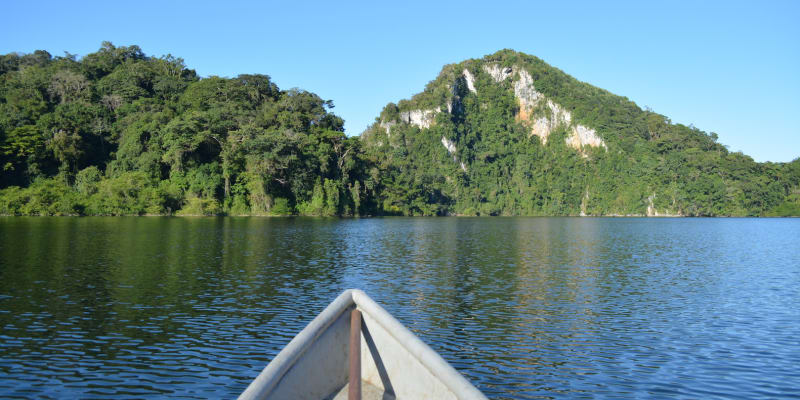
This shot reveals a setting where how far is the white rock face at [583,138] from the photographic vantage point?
580 feet

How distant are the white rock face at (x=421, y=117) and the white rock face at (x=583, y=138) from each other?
4744 centimetres

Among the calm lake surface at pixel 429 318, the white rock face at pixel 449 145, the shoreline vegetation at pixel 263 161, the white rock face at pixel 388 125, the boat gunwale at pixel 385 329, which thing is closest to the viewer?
the boat gunwale at pixel 385 329

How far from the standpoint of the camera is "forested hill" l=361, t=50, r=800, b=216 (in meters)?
134

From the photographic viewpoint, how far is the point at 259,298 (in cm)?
1759

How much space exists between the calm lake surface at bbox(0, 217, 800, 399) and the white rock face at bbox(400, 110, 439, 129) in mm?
160859

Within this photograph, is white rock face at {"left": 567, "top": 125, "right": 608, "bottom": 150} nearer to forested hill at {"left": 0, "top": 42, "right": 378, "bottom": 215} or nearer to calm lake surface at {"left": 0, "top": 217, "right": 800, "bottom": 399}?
forested hill at {"left": 0, "top": 42, "right": 378, "bottom": 215}

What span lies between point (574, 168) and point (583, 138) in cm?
1216

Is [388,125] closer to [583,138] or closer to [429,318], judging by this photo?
[583,138]

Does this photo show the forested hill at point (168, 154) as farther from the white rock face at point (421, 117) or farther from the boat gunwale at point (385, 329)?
the white rock face at point (421, 117)

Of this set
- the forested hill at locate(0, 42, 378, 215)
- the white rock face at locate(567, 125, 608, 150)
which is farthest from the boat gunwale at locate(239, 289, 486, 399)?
the white rock face at locate(567, 125, 608, 150)

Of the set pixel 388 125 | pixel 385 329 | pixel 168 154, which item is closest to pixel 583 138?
pixel 388 125

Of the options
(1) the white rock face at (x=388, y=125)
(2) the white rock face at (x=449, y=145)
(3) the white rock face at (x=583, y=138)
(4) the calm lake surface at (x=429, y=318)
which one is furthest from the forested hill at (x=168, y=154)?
(3) the white rock face at (x=583, y=138)

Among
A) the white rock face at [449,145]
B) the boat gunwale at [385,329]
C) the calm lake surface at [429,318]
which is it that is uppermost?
the white rock face at [449,145]

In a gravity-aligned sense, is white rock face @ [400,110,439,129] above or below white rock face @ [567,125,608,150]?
above
